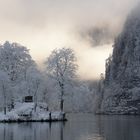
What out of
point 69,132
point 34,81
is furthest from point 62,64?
point 69,132

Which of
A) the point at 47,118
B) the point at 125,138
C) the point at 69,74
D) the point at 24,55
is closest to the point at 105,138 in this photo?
the point at 125,138

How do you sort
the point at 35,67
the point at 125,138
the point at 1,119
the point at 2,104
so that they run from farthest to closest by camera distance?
the point at 35,67
the point at 2,104
the point at 1,119
the point at 125,138

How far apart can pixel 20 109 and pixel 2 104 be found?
804 cm

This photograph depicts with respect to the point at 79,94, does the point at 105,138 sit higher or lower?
lower

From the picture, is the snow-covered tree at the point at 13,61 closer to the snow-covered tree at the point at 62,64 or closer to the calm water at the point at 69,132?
the snow-covered tree at the point at 62,64

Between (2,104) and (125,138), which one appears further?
(2,104)

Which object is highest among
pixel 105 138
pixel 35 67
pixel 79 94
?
pixel 35 67

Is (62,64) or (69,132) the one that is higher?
(62,64)

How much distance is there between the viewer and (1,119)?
84500 mm

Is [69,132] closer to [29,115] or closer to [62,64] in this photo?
[29,115]

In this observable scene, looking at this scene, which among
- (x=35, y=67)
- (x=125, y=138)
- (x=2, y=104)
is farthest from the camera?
(x=35, y=67)

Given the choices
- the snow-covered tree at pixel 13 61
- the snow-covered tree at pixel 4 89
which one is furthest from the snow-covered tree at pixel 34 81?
the snow-covered tree at pixel 4 89

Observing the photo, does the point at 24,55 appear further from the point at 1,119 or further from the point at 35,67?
the point at 1,119

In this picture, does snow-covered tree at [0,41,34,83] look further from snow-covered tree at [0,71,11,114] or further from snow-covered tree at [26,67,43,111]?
snow-covered tree at [0,71,11,114]
